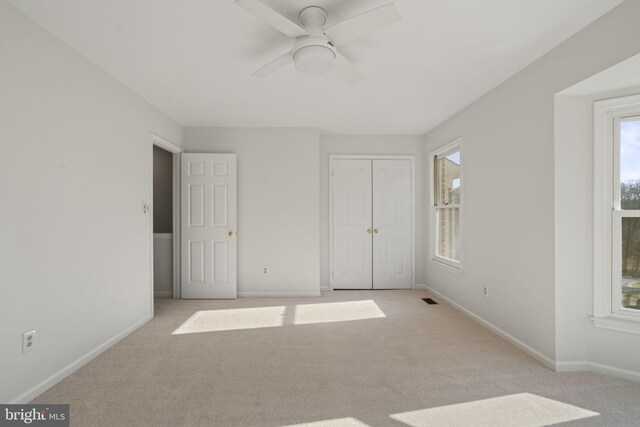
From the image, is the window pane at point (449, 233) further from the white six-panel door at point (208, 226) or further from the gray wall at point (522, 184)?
the white six-panel door at point (208, 226)

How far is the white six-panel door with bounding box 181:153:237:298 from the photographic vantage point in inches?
179

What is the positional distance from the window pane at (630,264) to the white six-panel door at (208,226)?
419 cm

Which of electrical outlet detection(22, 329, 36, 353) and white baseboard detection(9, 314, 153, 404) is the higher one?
electrical outlet detection(22, 329, 36, 353)

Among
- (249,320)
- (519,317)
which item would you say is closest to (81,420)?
(249,320)

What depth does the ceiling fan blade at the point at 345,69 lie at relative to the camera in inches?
85.8

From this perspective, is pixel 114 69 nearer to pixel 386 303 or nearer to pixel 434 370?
pixel 434 370

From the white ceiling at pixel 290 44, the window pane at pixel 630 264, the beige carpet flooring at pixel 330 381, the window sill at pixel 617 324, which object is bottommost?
the beige carpet flooring at pixel 330 381

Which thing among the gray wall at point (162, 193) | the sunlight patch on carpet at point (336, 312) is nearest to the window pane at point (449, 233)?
the sunlight patch on carpet at point (336, 312)

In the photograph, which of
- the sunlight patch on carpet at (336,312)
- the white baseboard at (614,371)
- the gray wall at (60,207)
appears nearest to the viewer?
the gray wall at (60,207)

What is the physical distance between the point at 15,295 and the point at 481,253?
4.04 metres

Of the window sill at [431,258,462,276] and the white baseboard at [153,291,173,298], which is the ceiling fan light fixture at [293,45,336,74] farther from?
the white baseboard at [153,291,173,298]

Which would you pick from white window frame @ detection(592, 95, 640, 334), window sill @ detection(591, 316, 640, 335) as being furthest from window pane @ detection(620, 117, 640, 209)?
window sill @ detection(591, 316, 640, 335)

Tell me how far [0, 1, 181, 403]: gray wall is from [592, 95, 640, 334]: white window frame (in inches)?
160

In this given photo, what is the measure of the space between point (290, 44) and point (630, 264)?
3.11m
